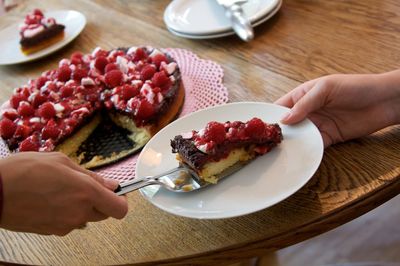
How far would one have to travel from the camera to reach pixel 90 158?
1173 millimetres

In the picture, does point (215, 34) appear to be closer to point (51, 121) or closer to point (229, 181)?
point (51, 121)

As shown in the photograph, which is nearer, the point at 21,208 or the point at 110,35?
the point at 21,208

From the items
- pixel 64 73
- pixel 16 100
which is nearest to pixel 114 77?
pixel 64 73

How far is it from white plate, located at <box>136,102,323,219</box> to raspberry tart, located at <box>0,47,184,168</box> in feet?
0.69

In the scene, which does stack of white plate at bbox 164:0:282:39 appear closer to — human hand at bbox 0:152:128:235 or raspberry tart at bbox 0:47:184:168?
raspberry tart at bbox 0:47:184:168

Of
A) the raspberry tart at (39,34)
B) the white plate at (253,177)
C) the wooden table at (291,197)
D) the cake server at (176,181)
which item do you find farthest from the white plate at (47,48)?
the cake server at (176,181)

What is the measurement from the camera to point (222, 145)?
0.87 m

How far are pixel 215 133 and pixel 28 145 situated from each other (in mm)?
548

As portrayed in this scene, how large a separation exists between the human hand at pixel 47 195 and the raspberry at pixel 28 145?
0.46 m

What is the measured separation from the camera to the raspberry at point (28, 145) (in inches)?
46.0

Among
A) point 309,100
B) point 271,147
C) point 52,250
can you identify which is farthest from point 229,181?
point 52,250

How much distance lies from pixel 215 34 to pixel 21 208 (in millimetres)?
849

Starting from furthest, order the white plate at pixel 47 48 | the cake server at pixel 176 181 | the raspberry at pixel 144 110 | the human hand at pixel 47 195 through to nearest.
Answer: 1. the white plate at pixel 47 48
2. the raspberry at pixel 144 110
3. the cake server at pixel 176 181
4. the human hand at pixel 47 195

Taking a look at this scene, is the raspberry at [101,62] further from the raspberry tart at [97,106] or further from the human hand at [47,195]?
the human hand at [47,195]
